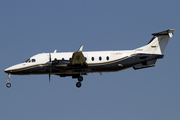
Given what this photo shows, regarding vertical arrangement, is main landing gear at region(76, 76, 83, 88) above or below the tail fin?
below

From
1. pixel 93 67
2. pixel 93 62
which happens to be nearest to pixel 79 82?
pixel 93 67

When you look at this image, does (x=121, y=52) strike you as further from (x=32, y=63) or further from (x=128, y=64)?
(x=32, y=63)

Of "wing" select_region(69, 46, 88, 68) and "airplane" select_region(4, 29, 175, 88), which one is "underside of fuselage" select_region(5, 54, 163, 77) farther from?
"wing" select_region(69, 46, 88, 68)

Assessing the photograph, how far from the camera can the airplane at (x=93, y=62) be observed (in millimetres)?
31250

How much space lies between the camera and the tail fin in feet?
107

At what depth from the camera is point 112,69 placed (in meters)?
31.7

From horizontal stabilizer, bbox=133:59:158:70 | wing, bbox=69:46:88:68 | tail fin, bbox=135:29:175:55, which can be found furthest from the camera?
tail fin, bbox=135:29:175:55

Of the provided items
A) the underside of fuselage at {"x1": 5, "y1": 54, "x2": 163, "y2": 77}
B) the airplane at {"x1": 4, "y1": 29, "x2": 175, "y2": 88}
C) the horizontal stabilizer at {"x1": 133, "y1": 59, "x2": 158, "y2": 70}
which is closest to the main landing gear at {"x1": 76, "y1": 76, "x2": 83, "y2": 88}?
the airplane at {"x1": 4, "y1": 29, "x2": 175, "y2": 88}

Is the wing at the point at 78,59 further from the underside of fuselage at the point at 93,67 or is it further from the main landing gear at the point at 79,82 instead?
the main landing gear at the point at 79,82

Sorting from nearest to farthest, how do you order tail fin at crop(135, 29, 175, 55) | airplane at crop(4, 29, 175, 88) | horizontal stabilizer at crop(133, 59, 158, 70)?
1. airplane at crop(4, 29, 175, 88)
2. horizontal stabilizer at crop(133, 59, 158, 70)
3. tail fin at crop(135, 29, 175, 55)

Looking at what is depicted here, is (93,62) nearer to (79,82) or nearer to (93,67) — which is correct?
(93,67)

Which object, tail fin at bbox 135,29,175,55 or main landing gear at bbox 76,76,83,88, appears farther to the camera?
tail fin at bbox 135,29,175,55

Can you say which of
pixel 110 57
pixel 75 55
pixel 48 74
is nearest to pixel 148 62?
pixel 110 57

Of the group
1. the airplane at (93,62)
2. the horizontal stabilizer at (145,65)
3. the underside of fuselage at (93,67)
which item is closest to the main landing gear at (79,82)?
the airplane at (93,62)
